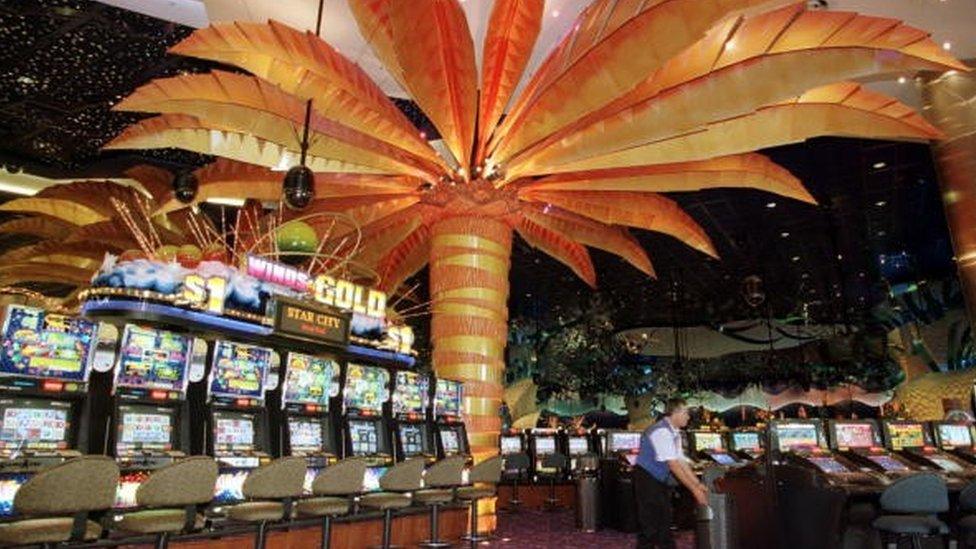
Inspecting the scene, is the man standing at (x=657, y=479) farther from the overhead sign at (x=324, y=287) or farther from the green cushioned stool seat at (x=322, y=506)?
the overhead sign at (x=324, y=287)

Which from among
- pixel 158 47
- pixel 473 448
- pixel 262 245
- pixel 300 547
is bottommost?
pixel 300 547

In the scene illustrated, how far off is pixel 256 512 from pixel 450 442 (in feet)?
10.7

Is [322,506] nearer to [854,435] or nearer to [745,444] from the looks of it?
[854,435]

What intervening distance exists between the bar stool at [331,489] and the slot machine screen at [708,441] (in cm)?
542

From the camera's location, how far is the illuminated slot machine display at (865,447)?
20.1ft

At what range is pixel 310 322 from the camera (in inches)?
245

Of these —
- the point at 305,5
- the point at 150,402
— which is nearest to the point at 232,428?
the point at 150,402

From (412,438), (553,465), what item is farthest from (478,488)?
(553,465)

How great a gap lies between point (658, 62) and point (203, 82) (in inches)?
151

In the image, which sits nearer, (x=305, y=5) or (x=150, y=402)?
(x=150, y=402)

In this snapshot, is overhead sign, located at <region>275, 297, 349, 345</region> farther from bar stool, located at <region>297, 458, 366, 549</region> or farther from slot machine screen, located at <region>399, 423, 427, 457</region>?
bar stool, located at <region>297, 458, 366, 549</region>

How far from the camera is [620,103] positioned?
6.42m

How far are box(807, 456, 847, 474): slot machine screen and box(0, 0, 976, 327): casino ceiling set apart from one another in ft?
13.9

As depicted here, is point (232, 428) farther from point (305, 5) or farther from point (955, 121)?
point (955, 121)
